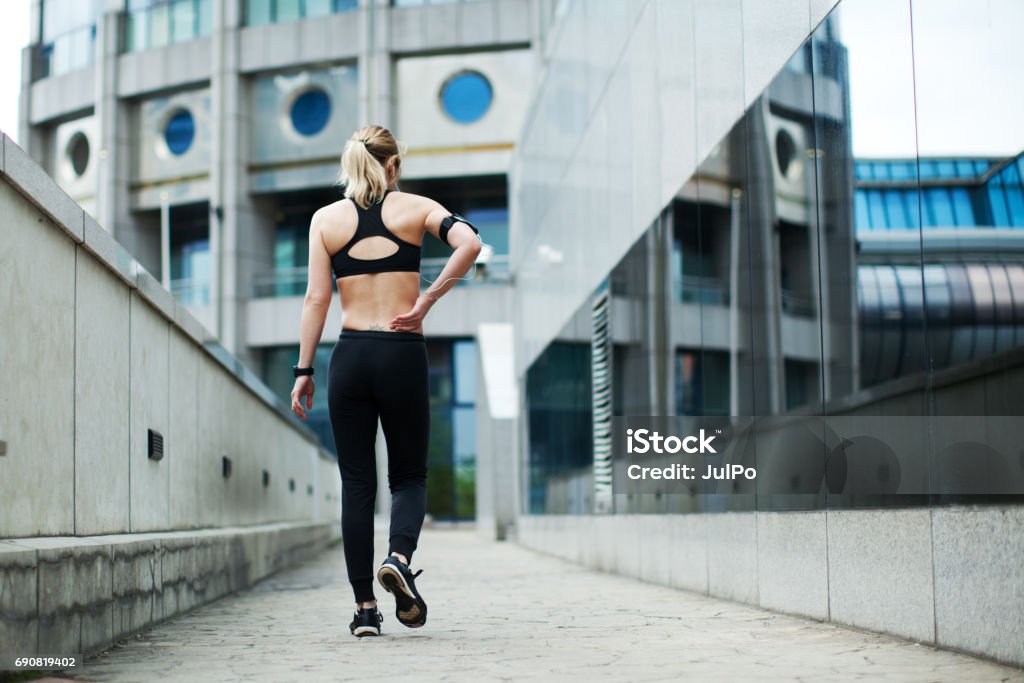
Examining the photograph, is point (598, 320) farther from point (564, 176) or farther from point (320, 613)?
point (320, 613)

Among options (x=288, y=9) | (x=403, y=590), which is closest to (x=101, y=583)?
(x=403, y=590)

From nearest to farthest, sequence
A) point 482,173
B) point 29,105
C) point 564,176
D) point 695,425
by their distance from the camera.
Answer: point 695,425 < point 564,176 < point 482,173 < point 29,105

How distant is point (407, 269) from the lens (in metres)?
5.35

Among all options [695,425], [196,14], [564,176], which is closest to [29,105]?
[196,14]

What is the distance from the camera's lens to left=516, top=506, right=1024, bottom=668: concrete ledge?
13.8 ft

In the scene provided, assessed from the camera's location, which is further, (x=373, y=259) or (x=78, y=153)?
(x=78, y=153)

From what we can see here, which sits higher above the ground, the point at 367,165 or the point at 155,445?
the point at 367,165

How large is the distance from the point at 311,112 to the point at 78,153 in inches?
345

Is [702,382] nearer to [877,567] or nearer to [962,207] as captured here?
[877,567]

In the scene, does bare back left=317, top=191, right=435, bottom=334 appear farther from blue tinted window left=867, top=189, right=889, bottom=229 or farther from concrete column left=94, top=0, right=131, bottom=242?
concrete column left=94, top=0, right=131, bottom=242

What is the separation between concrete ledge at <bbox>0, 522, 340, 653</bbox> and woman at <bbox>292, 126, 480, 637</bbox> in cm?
92

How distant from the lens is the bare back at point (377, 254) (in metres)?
5.29

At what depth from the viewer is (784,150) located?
21.9ft

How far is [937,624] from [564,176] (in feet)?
36.0
